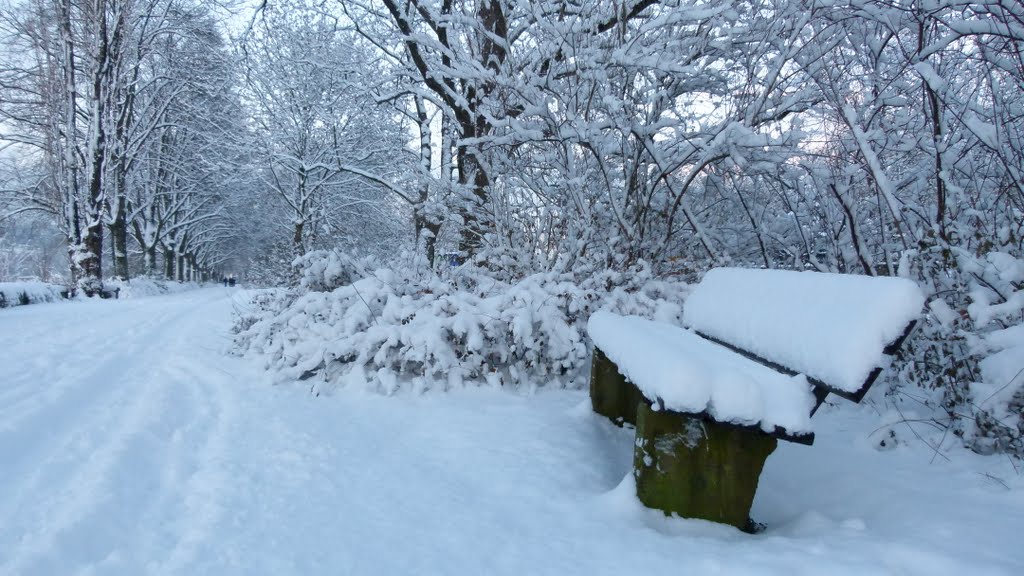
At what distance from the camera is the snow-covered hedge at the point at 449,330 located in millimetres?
3658

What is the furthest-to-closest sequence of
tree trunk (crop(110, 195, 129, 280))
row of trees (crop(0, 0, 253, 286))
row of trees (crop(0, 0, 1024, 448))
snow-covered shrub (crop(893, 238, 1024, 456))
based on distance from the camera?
1. tree trunk (crop(110, 195, 129, 280))
2. row of trees (crop(0, 0, 253, 286))
3. row of trees (crop(0, 0, 1024, 448))
4. snow-covered shrub (crop(893, 238, 1024, 456))

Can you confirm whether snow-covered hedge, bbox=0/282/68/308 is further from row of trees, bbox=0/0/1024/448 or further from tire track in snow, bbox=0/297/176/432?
tire track in snow, bbox=0/297/176/432

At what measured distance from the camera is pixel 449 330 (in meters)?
3.78

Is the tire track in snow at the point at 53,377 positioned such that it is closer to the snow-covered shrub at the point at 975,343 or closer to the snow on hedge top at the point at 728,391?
the snow on hedge top at the point at 728,391

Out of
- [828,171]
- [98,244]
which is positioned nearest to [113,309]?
[98,244]

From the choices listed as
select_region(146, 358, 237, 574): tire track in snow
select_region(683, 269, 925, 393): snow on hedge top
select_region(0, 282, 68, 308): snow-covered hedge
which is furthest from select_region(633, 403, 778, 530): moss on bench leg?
select_region(0, 282, 68, 308): snow-covered hedge

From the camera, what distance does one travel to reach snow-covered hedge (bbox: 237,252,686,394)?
12.0ft

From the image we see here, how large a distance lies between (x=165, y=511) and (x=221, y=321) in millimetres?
6567

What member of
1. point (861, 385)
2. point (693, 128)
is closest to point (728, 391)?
point (861, 385)

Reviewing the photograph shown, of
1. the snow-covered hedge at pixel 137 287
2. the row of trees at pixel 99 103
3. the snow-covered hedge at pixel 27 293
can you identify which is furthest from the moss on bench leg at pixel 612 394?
the snow-covered hedge at pixel 137 287

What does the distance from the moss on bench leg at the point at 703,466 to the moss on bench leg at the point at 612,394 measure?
105 centimetres

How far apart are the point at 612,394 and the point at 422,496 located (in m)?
1.38

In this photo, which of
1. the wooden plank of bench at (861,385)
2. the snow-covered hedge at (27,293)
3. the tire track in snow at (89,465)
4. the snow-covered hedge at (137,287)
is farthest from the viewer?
the snow-covered hedge at (137,287)

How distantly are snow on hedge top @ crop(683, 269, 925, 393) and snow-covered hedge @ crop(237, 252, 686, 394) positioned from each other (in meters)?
1.34
